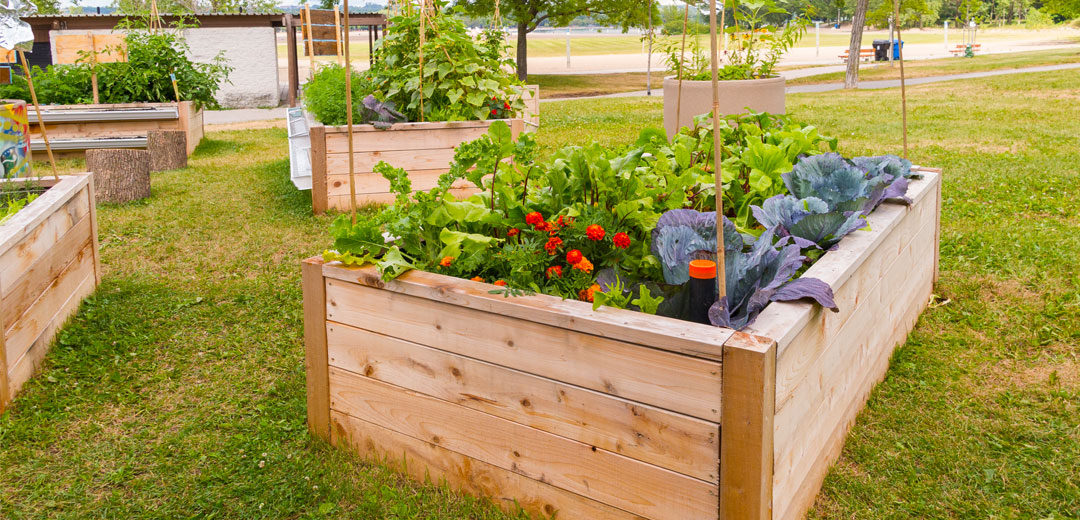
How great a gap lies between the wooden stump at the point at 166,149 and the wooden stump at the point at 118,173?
1.61 metres

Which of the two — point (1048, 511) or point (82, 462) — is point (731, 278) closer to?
point (1048, 511)

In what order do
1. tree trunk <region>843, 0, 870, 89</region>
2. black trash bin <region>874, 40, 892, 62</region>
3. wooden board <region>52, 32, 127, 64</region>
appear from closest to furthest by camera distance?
wooden board <region>52, 32, 127, 64</region>, tree trunk <region>843, 0, 870, 89</region>, black trash bin <region>874, 40, 892, 62</region>

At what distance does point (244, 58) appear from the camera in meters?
18.6

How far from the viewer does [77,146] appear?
30.1 feet

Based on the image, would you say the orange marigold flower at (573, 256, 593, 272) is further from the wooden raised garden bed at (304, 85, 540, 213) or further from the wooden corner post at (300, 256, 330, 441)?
the wooden raised garden bed at (304, 85, 540, 213)

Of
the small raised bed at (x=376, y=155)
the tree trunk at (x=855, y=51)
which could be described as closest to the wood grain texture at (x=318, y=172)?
the small raised bed at (x=376, y=155)

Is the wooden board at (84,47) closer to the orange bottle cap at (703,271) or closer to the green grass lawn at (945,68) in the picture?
the orange bottle cap at (703,271)

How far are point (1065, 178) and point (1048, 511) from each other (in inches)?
206

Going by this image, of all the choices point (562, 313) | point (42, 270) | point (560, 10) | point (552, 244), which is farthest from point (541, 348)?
point (560, 10)

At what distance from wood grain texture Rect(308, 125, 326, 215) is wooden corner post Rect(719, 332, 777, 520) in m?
4.54

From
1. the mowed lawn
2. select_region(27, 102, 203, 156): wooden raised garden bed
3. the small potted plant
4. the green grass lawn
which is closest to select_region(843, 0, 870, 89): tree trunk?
the green grass lawn

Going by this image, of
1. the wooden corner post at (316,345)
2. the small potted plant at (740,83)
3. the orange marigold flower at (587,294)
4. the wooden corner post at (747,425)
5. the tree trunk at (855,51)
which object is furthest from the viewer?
the tree trunk at (855,51)

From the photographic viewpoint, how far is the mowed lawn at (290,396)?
245 cm

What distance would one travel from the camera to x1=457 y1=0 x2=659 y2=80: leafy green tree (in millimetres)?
24047
